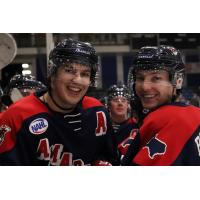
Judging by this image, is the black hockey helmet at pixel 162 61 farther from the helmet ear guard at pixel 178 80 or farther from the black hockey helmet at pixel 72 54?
the black hockey helmet at pixel 72 54

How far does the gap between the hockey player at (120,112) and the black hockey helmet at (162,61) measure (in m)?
0.87

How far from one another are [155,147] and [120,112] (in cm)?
188

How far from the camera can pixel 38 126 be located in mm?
2008

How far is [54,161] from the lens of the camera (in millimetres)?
2031

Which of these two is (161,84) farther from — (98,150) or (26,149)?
(26,149)

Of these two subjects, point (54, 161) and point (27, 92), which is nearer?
point (54, 161)

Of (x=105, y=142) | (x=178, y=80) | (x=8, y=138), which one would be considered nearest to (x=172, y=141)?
(x=178, y=80)

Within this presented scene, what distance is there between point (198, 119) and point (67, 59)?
2.31ft

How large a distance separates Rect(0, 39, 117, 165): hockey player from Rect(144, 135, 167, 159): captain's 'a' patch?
472mm

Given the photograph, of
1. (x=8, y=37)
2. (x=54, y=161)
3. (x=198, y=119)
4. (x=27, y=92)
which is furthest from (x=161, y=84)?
(x=27, y=92)

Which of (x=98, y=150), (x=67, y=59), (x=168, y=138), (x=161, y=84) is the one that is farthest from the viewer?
(x=98, y=150)

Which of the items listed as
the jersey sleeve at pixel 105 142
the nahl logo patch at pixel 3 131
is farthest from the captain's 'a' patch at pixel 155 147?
the nahl logo patch at pixel 3 131

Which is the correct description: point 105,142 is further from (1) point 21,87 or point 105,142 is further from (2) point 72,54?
(1) point 21,87
